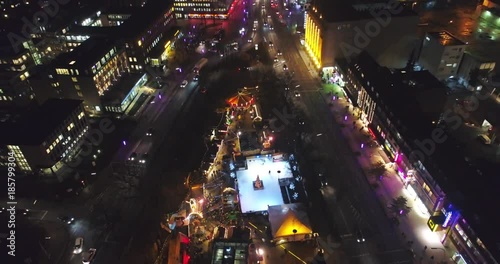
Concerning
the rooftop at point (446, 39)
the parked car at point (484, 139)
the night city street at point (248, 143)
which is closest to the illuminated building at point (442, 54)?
the rooftop at point (446, 39)

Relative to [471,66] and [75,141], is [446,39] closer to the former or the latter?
[471,66]

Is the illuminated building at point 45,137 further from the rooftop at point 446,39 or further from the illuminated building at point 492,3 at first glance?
the illuminated building at point 492,3

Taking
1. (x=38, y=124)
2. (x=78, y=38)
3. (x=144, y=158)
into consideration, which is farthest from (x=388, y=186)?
(x=78, y=38)

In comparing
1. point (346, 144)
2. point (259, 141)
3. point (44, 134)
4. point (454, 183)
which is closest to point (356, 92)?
point (346, 144)

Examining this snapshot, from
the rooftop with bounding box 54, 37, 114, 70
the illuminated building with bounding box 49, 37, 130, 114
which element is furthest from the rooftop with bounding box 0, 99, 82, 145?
the rooftop with bounding box 54, 37, 114, 70

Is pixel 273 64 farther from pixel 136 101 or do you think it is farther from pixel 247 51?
pixel 136 101
